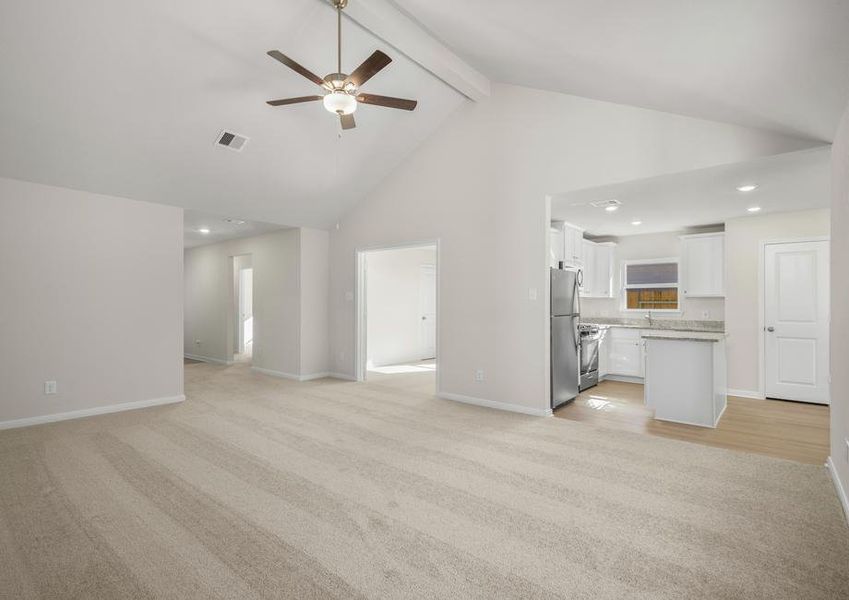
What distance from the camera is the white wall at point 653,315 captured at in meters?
6.16

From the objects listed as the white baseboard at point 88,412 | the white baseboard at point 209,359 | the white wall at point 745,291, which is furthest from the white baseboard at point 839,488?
the white baseboard at point 209,359

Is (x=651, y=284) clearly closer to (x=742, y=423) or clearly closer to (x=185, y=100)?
(x=742, y=423)

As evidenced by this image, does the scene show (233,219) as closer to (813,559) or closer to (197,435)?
(197,435)

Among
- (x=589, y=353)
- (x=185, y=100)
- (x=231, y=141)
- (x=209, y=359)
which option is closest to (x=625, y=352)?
(x=589, y=353)

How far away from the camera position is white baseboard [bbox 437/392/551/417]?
4435 millimetres

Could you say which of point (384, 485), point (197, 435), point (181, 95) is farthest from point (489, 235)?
point (197, 435)

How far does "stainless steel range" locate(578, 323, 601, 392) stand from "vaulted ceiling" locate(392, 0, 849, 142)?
9.84ft

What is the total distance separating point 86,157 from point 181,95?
1256 mm

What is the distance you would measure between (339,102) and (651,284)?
19.1 ft

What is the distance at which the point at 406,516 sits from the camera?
93.3 inches

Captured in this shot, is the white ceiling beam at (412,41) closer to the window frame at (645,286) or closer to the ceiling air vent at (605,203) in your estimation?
the ceiling air vent at (605,203)

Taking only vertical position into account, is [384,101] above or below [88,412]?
above

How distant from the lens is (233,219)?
5.93m

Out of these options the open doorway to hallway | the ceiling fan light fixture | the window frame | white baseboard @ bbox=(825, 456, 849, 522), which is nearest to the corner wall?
white baseboard @ bbox=(825, 456, 849, 522)
